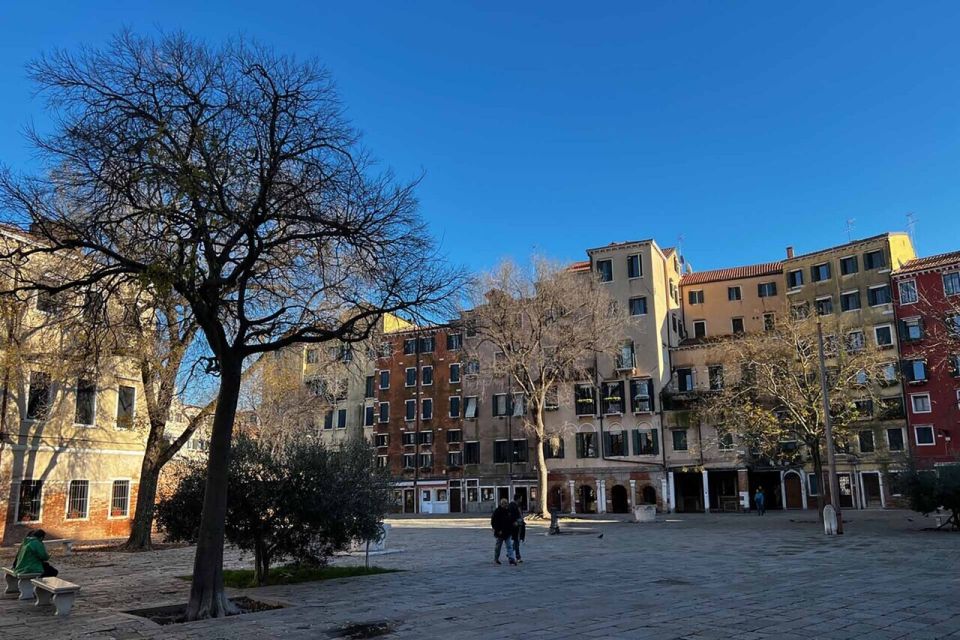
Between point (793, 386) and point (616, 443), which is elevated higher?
point (793, 386)

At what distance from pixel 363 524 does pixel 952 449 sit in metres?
45.8

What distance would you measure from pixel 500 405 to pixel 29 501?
37014mm

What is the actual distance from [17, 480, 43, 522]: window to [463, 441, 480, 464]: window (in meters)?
35.8

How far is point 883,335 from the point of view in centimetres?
5097

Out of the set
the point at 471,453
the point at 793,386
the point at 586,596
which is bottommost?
the point at 586,596

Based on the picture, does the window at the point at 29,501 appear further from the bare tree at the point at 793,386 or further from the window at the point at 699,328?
the window at the point at 699,328

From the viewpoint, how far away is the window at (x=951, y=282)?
48.0m

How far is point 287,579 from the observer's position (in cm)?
1528

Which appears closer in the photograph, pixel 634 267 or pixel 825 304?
pixel 825 304

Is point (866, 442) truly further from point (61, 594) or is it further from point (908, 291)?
point (61, 594)

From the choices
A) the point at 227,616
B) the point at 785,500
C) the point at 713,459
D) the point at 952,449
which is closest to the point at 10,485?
the point at 227,616

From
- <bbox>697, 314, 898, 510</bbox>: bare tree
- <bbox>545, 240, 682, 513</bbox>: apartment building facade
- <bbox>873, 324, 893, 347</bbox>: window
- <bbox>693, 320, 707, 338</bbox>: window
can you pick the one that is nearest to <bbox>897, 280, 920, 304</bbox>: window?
<bbox>873, 324, 893, 347</bbox>: window

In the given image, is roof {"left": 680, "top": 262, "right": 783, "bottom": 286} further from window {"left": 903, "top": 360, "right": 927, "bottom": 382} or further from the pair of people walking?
the pair of people walking

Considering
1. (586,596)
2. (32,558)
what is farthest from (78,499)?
(586,596)
